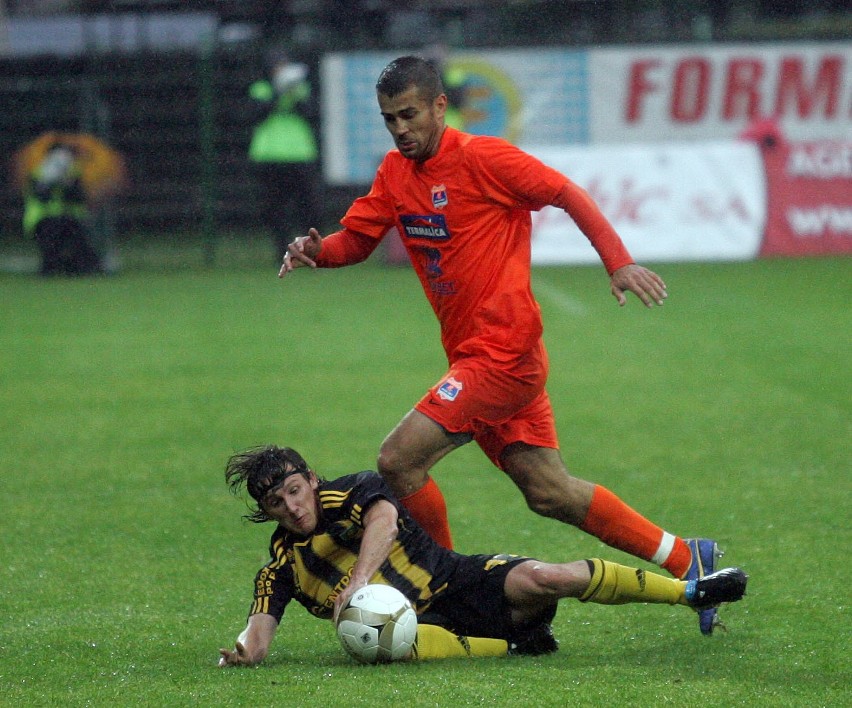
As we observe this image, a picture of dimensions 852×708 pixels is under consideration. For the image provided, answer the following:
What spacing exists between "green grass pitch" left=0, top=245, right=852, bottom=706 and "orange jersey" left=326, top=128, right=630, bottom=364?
1059 mm

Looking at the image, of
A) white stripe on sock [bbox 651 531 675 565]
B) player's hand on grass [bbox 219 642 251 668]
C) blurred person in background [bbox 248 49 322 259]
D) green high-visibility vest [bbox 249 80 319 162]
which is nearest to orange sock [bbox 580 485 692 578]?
white stripe on sock [bbox 651 531 675 565]

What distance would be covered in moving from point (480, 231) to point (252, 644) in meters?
1.58

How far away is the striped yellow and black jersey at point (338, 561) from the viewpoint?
4.69m

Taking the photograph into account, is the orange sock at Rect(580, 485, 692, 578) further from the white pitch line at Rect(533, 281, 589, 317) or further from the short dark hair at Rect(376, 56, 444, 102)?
the white pitch line at Rect(533, 281, 589, 317)

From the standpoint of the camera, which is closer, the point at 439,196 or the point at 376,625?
the point at 376,625

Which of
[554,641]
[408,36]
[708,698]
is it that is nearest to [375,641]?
[554,641]

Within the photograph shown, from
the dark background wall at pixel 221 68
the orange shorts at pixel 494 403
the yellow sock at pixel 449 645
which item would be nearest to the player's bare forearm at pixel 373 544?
the yellow sock at pixel 449 645

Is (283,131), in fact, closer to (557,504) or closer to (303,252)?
A: (303,252)

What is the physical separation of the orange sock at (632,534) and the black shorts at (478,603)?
0.44m

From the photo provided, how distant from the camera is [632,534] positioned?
514 centimetres

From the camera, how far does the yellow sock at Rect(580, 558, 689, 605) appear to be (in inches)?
183

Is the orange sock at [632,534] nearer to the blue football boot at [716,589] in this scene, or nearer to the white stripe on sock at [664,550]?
the white stripe on sock at [664,550]

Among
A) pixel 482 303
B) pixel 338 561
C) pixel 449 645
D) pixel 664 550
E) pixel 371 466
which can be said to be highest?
pixel 482 303

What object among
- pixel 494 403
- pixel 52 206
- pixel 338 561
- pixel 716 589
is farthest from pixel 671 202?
pixel 338 561
